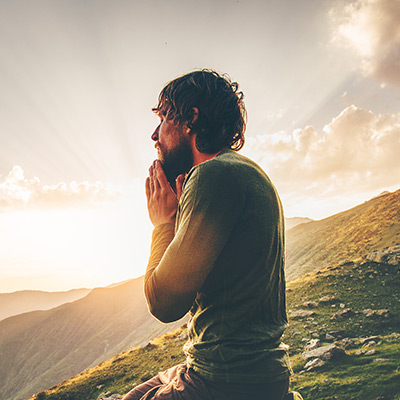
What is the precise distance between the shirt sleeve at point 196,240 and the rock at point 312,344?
11.8m

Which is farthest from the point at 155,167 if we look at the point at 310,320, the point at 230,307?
the point at 310,320

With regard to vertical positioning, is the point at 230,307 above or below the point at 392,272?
above

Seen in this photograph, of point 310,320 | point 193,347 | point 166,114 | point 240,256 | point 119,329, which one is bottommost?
point 119,329

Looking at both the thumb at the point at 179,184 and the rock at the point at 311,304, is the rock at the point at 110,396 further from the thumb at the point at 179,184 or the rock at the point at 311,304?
the thumb at the point at 179,184

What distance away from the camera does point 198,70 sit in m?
2.60

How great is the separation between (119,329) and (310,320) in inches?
6390

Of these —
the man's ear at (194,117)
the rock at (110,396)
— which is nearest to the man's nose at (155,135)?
the man's ear at (194,117)

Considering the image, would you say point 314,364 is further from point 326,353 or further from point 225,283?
point 225,283

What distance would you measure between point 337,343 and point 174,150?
12.6 metres

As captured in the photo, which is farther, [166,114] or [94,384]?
[94,384]

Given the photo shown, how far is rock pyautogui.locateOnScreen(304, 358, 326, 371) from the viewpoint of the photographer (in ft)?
31.2

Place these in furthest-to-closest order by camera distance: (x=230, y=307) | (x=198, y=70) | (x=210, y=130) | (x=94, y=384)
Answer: (x=94, y=384)
(x=198, y=70)
(x=210, y=130)
(x=230, y=307)

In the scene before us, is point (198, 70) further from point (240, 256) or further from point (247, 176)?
point (240, 256)

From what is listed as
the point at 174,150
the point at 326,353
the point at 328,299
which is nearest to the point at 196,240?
the point at 174,150
